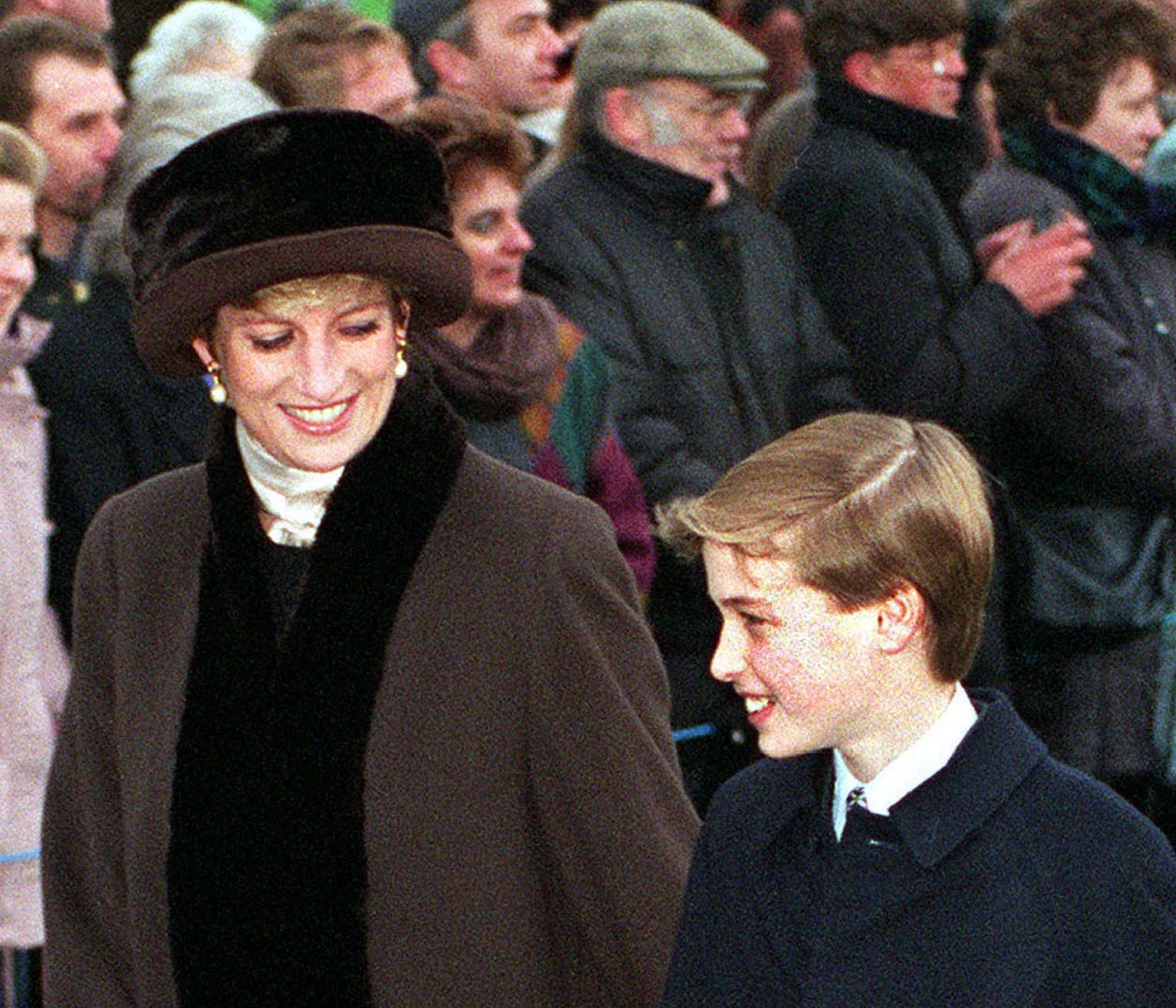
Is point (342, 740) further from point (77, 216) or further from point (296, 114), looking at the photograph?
point (77, 216)

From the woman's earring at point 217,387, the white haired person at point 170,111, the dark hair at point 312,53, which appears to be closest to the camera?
the woman's earring at point 217,387

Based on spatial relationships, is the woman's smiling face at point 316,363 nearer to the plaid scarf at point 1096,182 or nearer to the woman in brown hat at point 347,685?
the woman in brown hat at point 347,685

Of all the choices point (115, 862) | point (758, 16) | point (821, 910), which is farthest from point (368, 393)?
point (758, 16)

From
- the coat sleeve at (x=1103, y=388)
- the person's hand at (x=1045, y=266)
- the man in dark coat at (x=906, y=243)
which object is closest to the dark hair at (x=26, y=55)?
the man in dark coat at (x=906, y=243)

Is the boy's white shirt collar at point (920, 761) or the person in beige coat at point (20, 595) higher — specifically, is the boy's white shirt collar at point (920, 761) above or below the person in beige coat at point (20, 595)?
above

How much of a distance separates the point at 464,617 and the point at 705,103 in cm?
275

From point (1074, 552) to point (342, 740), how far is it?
326cm

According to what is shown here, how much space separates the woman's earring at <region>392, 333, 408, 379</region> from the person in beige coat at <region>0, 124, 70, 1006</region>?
1.48 meters

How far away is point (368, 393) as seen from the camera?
11.2ft

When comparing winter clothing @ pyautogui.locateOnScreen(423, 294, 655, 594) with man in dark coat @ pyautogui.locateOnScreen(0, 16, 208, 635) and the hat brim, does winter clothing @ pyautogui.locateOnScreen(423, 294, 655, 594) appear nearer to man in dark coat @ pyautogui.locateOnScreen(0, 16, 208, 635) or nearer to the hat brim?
man in dark coat @ pyautogui.locateOnScreen(0, 16, 208, 635)

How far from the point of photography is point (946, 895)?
2742mm

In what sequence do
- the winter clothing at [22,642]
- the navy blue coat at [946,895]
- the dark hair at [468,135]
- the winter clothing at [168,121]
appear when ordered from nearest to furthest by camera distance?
the navy blue coat at [946,895]
the winter clothing at [22,642]
the dark hair at [468,135]
the winter clothing at [168,121]

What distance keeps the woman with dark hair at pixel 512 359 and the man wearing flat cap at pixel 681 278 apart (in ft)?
0.73

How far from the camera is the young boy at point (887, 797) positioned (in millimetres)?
2674
